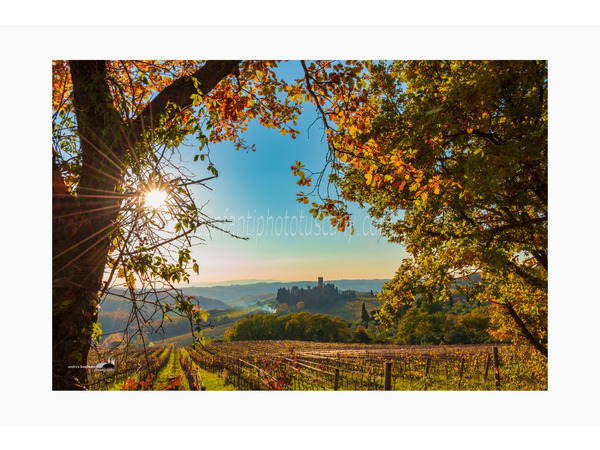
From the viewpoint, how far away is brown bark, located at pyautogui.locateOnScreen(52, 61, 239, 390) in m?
1.74

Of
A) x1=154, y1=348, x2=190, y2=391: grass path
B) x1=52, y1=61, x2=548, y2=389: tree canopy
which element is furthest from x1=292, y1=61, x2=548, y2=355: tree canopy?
x1=154, y1=348, x2=190, y2=391: grass path

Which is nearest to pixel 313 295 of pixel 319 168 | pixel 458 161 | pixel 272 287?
pixel 272 287

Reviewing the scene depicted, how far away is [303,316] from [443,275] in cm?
394

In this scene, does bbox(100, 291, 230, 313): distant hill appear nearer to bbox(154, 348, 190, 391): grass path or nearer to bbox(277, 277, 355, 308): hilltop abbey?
bbox(277, 277, 355, 308): hilltop abbey

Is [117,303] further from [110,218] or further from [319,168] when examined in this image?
[319,168]

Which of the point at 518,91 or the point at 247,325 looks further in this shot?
the point at 247,325

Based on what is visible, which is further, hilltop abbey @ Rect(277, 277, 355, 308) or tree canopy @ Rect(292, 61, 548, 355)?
hilltop abbey @ Rect(277, 277, 355, 308)

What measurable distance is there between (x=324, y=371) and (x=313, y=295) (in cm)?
187

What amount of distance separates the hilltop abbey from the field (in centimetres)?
115

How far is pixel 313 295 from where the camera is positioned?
17.7 feet
